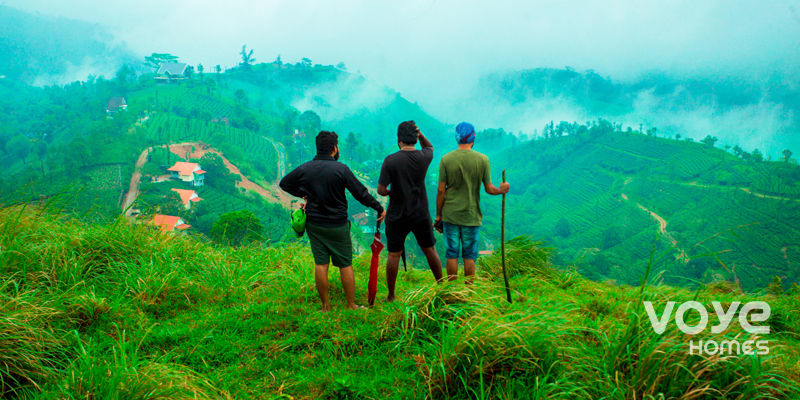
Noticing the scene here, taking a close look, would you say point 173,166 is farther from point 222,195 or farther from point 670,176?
point 670,176

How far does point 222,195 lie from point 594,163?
90.0 m

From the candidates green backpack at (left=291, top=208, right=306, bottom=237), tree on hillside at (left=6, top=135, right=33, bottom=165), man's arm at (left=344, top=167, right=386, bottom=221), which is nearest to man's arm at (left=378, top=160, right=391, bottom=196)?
man's arm at (left=344, top=167, right=386, bottom=221)

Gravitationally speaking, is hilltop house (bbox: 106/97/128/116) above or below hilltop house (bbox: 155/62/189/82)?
below

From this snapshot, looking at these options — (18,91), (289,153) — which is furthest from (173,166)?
(18,91)

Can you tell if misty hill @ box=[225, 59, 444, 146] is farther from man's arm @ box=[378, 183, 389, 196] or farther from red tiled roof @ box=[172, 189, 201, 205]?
man's arm @ box=[378, 183, 389, 196]

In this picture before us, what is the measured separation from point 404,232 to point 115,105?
413 feet

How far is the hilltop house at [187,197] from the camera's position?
64688mm

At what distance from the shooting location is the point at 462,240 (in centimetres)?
437

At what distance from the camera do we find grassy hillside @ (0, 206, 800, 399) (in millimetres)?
2379

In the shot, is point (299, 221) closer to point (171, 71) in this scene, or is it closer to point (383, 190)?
point (383, 190)

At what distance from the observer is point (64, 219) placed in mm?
5434

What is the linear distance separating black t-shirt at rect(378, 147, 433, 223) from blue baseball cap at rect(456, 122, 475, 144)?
A: 0.39m

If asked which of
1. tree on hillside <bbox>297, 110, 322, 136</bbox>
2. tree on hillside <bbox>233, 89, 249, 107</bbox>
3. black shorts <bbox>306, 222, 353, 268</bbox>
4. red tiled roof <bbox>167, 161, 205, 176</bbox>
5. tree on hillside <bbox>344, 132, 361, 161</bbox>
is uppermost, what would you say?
tree on hillside <bbox>233, 89, 249, 107</bbox>

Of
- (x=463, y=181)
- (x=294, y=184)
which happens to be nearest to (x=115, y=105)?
(x=294, y=184)
